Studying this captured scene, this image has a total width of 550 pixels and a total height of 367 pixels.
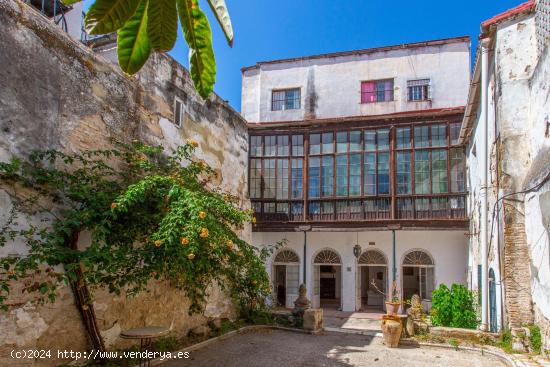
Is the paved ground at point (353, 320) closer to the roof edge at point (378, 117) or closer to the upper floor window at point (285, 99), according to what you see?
the roof edge at point (378, 117)

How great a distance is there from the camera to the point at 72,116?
690 cm

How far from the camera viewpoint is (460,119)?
50.7 ft

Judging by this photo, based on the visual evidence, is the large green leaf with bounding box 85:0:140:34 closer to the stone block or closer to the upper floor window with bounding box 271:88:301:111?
the stone block

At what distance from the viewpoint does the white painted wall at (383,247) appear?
52.9 ft

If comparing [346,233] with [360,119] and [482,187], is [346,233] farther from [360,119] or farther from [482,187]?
[482,187]

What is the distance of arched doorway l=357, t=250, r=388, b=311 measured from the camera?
17.2m

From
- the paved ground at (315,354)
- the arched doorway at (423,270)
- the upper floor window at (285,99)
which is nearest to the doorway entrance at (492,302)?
the paved ground at (315,354)

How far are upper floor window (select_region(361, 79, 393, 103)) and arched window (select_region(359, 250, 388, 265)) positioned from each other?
6.51 m

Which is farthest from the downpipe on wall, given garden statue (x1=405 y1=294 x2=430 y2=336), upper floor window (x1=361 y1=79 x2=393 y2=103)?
upper floor window (x1=361 y1=79 x2=393 y2=103)

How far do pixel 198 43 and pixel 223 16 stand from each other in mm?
151

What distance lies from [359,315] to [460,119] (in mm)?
7795

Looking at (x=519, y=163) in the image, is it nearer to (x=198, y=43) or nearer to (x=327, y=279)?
(x=198, y=43)

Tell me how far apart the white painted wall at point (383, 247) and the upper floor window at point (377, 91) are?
5.87 meters

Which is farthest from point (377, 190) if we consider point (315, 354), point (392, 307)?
point (315, 354)
